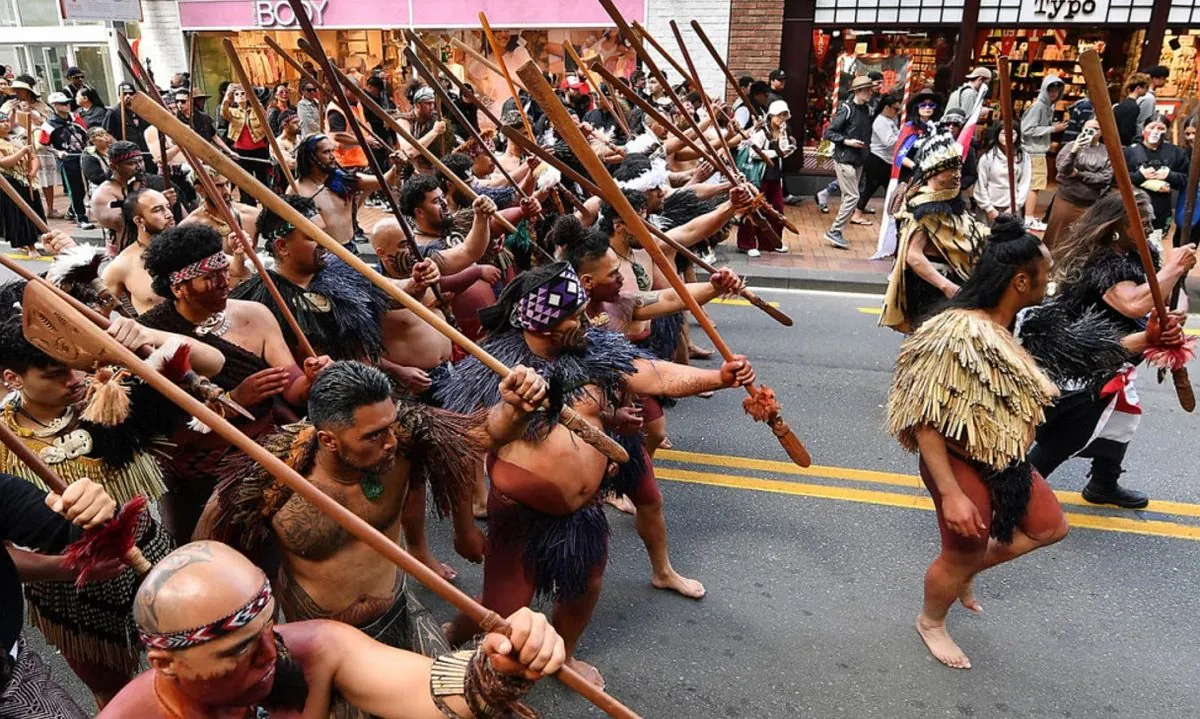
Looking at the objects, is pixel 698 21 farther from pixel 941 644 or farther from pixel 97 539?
pixel 97 539

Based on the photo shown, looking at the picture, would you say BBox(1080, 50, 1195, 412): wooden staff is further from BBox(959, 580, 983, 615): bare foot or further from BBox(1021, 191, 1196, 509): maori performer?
BBox(959, 580, 983, 615): bare foot

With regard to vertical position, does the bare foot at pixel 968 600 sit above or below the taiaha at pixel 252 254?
below

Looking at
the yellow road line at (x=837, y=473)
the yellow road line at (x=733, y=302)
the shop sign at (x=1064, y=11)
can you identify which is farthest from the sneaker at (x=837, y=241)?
the yellow road line at (x=837, y=473)

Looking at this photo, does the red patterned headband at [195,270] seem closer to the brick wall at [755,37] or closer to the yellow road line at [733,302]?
the yellow road line at [733,302]

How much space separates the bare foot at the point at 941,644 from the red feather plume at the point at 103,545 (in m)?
3.27

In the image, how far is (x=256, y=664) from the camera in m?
1.83

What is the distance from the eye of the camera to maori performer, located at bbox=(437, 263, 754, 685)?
3301mm

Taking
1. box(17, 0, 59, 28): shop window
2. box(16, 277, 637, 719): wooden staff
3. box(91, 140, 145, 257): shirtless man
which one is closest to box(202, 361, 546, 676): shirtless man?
box(16, 277, 637, 719): wooden staff

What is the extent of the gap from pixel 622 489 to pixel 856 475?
2081mm

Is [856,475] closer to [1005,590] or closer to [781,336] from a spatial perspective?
[1005,590]

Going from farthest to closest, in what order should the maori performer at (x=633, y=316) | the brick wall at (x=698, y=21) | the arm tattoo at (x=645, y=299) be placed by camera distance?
the brick wall at (x=698, y=21) → the arm tattoo at (x=645, y=299) → the maori performer at (x=633, y=316)

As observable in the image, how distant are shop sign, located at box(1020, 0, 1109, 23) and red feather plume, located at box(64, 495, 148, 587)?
46.9 ft

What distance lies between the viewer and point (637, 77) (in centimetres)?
1427

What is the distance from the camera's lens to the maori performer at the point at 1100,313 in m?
4.19
